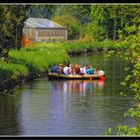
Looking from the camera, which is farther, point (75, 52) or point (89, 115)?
point (75, 52)

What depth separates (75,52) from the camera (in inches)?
2916

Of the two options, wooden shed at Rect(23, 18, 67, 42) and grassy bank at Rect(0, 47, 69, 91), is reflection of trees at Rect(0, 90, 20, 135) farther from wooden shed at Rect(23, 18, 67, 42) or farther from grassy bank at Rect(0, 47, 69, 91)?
wooden shed at Rect(23, 18, 67, 42)

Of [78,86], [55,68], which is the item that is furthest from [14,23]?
[78,86]

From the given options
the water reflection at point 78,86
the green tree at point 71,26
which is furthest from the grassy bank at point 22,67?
the green tree at point 71,26

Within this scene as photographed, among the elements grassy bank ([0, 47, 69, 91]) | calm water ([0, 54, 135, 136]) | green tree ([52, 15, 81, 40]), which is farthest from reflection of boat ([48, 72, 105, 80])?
green tree ([52, 15, 81, 40])

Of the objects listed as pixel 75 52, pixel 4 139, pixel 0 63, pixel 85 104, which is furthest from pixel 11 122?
pixel 75 52

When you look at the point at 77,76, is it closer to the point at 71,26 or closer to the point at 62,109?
the point at 62,109

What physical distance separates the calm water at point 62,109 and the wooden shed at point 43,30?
56176 mm

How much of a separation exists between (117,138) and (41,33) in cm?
9174

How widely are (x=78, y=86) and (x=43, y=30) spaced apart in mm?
59688

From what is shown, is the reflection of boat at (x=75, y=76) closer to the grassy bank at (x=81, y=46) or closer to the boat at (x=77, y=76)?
the boat at (x=77, y=76)

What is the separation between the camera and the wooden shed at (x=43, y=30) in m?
93.2

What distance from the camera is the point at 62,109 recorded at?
25.7 meters

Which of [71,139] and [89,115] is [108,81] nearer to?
[89,115]
